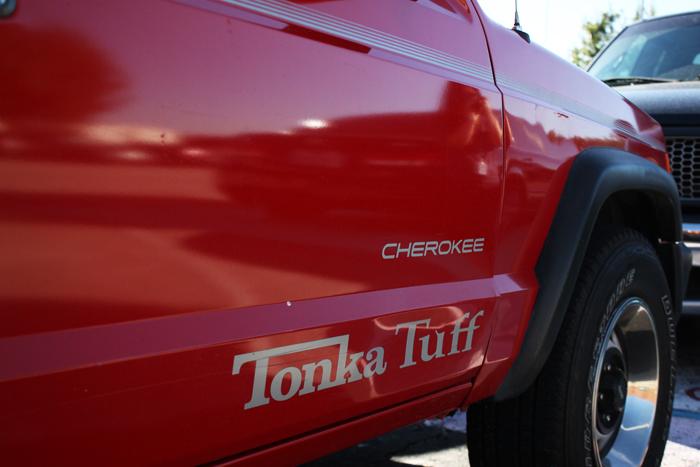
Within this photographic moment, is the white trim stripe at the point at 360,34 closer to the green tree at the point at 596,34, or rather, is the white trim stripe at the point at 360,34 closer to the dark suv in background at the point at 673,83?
the dark suv in background at the point at 673,83

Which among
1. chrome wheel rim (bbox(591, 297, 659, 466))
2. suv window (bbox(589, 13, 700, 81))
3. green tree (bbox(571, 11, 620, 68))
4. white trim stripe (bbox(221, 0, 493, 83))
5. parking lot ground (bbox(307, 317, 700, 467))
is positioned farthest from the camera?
green tree (bbox(571, 11, 620, 68))

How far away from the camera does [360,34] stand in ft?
5.17

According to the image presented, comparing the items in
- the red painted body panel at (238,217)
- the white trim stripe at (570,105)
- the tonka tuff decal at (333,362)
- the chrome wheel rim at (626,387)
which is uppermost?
the white trim stripe at (570,105)

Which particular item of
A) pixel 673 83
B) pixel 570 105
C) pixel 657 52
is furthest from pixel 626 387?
pixel 657 52

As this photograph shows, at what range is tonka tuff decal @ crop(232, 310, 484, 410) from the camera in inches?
54.5

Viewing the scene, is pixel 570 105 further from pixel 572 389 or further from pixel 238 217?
pixel 238 217

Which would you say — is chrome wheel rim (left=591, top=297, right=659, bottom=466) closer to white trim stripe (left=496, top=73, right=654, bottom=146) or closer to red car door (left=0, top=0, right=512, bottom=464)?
white trim stripe (left=496, top=73, right=654, bottom=146)

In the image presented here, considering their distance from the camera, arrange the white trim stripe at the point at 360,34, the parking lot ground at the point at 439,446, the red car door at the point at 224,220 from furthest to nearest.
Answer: the parking lot ground at the point at 439,446 < the white trim stripe at the point at 360,34 < the red car door at the point at 224,220

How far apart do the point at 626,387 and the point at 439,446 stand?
0.85 metres

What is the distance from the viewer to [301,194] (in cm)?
141

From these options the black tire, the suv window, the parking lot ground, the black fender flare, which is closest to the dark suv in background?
the suv window

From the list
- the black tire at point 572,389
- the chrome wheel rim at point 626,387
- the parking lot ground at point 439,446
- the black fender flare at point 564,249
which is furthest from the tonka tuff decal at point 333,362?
the parking lot ground at point 439,446

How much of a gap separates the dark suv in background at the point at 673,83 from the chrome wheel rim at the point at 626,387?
1.42m

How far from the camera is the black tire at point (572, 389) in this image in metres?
2.27
